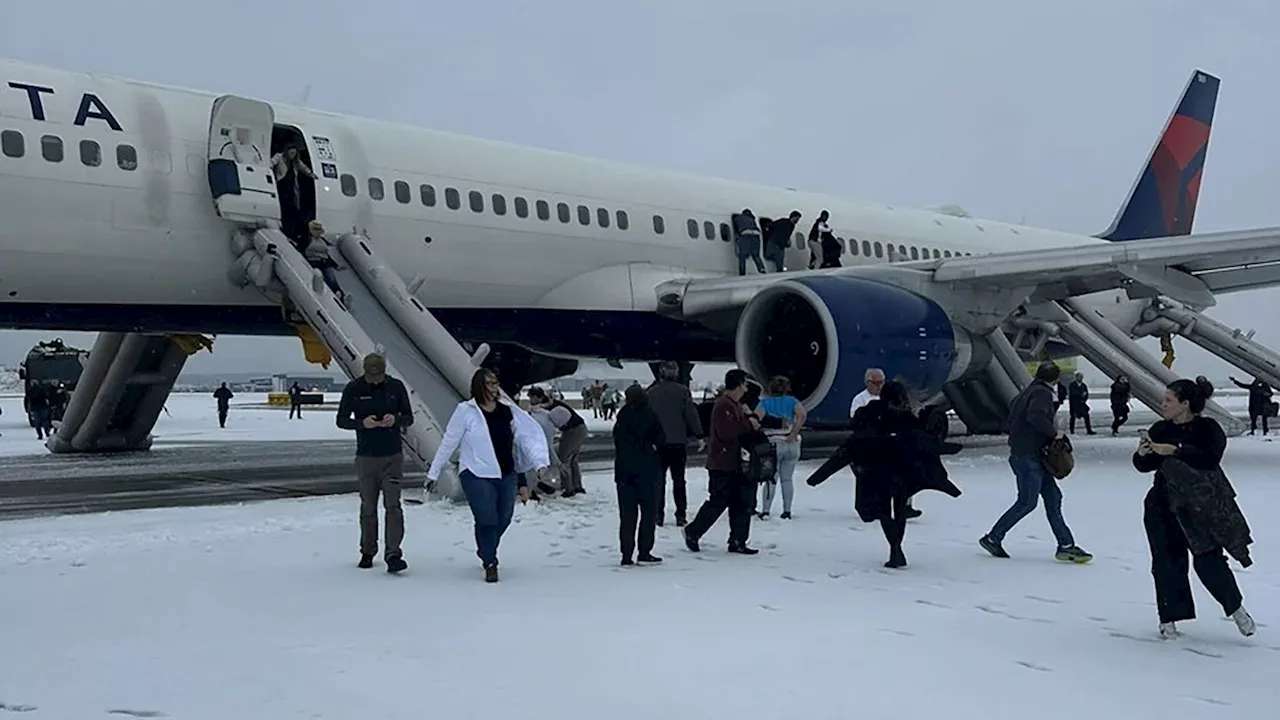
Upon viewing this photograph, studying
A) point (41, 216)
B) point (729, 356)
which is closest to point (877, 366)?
point (729, 356)

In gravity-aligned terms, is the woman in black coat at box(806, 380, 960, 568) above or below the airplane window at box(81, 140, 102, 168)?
below

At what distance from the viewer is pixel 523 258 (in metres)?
12.3

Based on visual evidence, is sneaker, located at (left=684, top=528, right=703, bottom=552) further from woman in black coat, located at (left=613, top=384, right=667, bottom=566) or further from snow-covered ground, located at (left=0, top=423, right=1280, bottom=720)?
woman in black coat, located at (left=613, top=384, right=667, bottom=566)

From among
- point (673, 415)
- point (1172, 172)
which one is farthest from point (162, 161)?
point (1172, 172)

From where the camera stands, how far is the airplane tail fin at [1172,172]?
21328 mm

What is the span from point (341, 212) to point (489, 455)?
5825mm

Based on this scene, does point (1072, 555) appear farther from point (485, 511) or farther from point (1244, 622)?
point (485, 511)

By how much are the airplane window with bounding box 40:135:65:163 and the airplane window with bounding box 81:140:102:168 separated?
0.17 metres

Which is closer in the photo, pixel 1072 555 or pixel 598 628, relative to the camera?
pixel 598 628

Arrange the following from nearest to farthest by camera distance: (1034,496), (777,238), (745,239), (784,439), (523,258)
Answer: (1034,496) → (784,439) → (523,258) → (745,239) → (777,238)

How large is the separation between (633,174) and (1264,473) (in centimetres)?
803

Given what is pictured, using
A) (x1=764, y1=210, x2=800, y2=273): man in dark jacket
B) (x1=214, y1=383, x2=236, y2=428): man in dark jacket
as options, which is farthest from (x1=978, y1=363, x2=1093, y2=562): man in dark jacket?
(x1=214, y1=383, x2=236, y2=428): man in dark jacket

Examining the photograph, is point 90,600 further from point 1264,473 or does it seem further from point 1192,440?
point 1264,473

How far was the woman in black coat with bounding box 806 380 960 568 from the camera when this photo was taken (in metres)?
6.09
